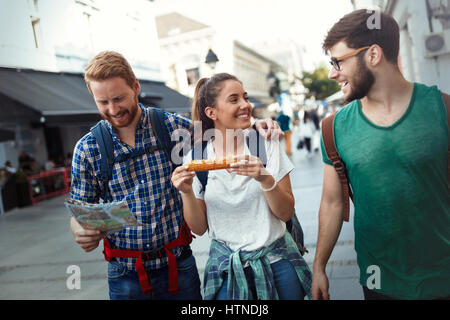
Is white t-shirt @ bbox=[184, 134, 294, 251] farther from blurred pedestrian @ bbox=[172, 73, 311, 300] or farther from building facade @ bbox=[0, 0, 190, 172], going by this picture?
building facade @ bbox=[0, 0, 190, 172]

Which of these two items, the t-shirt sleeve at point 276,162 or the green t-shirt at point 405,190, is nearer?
the green t-shirt at point 405,190

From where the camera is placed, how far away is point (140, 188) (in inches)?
69.4

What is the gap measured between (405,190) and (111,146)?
3.90 ft

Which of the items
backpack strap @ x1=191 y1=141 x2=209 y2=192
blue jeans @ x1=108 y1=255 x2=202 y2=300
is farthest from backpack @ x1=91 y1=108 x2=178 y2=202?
blue jeans @ x1=108 y1=255 x2=202 y2=300

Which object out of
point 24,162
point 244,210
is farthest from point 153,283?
point 24,162

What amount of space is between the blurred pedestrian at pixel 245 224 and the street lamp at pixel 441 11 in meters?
0.82

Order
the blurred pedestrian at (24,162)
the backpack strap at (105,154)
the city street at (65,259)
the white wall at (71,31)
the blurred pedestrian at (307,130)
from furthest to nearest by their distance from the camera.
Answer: the blurred pedestrian at (307,130), the blurred pedestrian at (24,162), the city street at (65,259), the white wall at (71,31), the backpack strap at (105,154)

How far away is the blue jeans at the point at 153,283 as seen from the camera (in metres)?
1.83

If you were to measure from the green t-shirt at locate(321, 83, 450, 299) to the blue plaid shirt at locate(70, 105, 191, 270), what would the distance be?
31.4 inches

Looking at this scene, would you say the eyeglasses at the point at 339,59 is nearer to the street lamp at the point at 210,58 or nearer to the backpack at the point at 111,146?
the backpack at the point at 111,146

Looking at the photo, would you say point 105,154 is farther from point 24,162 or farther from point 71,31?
point 24,162

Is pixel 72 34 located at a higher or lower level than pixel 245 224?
higher

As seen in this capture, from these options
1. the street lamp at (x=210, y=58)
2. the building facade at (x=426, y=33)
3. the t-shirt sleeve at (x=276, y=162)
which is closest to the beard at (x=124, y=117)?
the t-shirt sleeve at (x=276, y=162)
